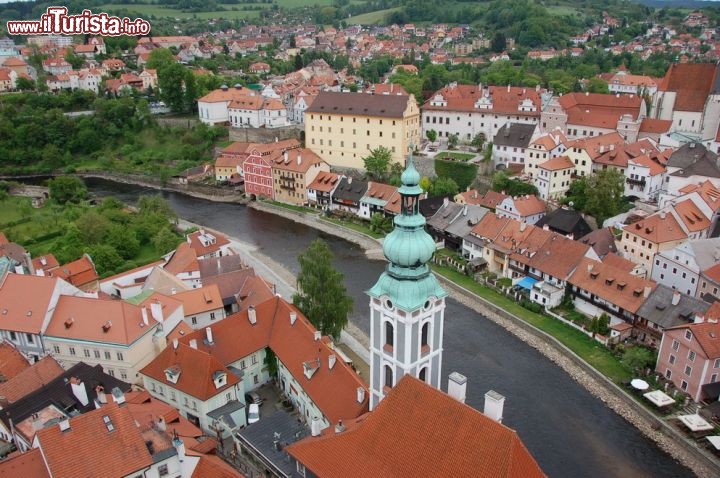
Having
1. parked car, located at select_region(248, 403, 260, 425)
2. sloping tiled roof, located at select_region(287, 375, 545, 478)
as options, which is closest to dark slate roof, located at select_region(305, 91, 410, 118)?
parked car, located at select_region(248, 403, 260, 425)

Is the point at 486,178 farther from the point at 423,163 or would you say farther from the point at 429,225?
the point at 429,225

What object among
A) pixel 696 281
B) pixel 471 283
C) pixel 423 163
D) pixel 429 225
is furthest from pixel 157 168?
pixel 696 281

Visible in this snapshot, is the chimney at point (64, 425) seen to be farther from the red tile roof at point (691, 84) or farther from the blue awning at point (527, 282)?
the red tile roof at point (691, 84)

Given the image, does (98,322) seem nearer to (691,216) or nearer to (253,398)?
(253,398)

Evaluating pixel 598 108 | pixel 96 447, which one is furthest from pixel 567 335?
pixel 598 108

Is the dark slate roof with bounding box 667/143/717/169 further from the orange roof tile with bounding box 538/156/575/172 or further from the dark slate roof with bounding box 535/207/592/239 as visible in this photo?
the dark slate roof with bounding box 535/207/592/239
